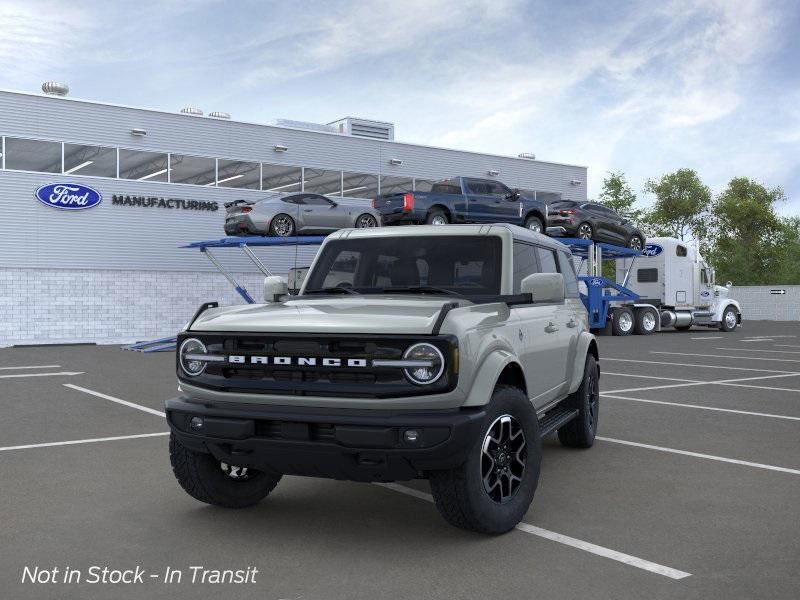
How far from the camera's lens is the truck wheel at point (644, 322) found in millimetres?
30078

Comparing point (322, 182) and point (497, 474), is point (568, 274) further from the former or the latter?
point (322, 182)

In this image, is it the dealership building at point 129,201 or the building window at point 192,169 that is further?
the building window at point 192,169

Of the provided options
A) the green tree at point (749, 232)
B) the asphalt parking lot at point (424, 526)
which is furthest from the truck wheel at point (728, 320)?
the green tree at point (749, 232)

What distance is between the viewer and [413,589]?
154 inches

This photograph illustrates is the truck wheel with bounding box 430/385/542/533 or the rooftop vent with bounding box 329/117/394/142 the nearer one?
the truck wheel with bounding box 430/385/542/533

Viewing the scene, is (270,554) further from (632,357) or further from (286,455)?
(632,357)

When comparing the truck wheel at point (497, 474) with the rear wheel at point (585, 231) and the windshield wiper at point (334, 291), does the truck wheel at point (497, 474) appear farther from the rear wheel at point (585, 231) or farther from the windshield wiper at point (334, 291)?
the rear wheel at point (585, 231)

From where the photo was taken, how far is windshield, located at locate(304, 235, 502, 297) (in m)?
5.74

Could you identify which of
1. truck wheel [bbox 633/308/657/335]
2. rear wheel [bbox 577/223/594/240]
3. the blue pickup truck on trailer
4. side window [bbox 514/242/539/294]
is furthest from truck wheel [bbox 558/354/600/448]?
truck wheel [bbox 633/308/657/335]

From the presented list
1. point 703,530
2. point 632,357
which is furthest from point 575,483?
point 632,357

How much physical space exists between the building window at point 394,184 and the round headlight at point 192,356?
28.2m

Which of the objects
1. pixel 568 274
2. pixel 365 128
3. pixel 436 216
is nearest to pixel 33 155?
pixel 365 128

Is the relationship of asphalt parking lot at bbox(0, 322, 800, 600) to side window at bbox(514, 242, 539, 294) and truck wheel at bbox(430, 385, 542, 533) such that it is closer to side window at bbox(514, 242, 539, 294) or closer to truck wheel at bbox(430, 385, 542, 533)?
truck wheel at bbox(430, 385, 542, 533)

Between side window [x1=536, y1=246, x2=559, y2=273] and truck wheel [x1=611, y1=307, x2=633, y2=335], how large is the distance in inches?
916
